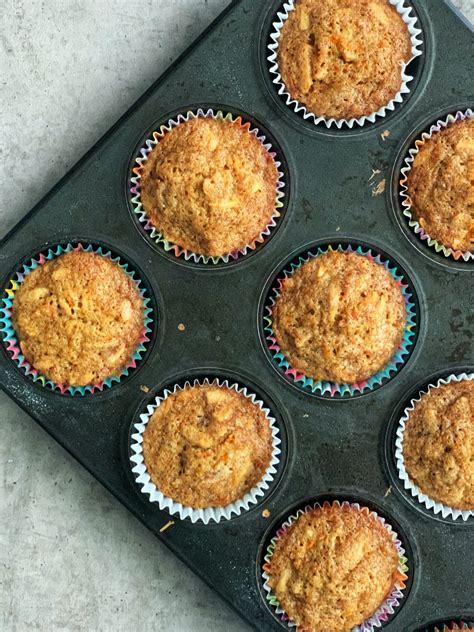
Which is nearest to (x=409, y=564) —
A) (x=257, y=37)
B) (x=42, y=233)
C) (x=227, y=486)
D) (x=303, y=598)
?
(x=303, y=598)

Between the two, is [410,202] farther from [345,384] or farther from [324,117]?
[345,384]

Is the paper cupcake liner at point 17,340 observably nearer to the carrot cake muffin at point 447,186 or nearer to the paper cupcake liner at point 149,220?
the paper cupcake liner at point 149,220

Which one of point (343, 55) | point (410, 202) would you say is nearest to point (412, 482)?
point (410, 202)

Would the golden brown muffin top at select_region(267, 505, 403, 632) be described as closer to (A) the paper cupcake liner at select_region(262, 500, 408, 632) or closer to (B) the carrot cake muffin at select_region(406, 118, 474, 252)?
(A) the paper cupcake liner at select_region(262, 500, 408, 632)

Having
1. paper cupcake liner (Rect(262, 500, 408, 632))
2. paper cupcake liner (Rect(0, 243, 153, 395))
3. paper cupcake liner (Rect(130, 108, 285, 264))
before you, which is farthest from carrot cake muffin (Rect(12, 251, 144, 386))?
paper cupcake liner (Rect(262, 500, 408, 632))

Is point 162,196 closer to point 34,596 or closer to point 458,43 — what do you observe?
point 458,43

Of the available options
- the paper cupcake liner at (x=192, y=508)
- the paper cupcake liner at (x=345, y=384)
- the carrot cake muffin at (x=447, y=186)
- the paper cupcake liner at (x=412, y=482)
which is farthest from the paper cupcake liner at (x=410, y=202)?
the paper cupcake liner at (x=192, y=508)
